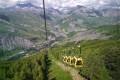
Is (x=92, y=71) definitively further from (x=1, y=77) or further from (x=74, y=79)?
(x=1, y=77)

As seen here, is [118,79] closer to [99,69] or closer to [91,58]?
[99,69]

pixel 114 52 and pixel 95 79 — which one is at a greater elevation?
pixel 114 52

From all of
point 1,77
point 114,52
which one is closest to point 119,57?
point 114,52

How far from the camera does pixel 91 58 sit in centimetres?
2947

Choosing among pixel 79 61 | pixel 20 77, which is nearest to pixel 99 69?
pixel 79 61

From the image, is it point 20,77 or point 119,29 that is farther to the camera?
point 20,77

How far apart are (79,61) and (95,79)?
16717 millimetres

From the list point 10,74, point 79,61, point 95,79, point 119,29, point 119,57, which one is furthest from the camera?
point 10,74

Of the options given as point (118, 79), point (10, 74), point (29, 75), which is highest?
point (118, 79)

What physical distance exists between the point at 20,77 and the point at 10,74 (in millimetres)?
26297

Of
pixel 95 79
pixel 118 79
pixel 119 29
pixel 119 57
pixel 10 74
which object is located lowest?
pixel 10 74

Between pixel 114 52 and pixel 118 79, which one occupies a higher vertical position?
pixel 114 52

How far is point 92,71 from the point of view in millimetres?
28547

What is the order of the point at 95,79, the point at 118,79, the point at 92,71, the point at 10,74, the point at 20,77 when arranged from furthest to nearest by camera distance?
1. the point at 10,74
2. the point at 20,77
3. the point at 95,79
4. the point at 92,71
5. the point at 118,79
